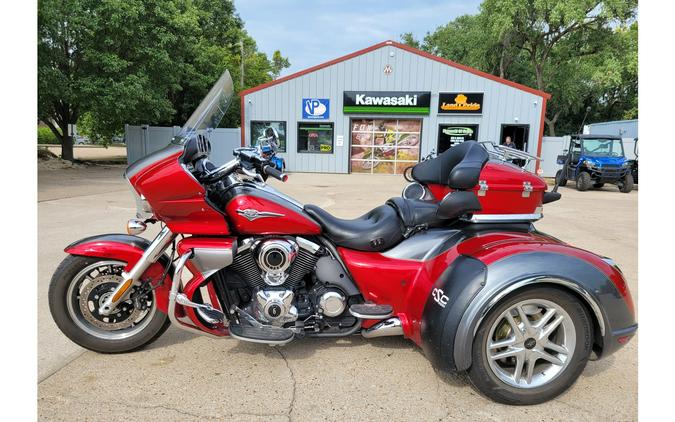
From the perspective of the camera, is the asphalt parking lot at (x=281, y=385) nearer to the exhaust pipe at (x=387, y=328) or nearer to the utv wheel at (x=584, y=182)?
the exhaust pipe at (x=387, y=328)

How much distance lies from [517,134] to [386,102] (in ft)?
20.5

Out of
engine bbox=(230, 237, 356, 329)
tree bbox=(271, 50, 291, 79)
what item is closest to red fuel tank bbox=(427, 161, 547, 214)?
engine bbox=(230, 237, 356, 329)

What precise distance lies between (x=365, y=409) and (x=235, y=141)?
2114 centimetres

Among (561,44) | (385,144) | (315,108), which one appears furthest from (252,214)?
(561,44)

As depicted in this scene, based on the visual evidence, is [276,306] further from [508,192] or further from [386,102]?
[386,102]

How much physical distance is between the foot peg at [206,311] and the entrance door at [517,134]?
18.5 meters

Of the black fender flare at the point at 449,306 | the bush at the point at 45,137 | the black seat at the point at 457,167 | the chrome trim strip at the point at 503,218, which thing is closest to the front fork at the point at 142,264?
the black fender flare at the point at 449,306

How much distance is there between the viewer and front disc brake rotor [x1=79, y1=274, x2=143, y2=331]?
284 cm

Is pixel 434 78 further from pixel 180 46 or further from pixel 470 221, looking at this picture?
pixel 470 221

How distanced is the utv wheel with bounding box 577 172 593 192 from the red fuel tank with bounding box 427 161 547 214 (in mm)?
13616

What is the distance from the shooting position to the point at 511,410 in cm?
242

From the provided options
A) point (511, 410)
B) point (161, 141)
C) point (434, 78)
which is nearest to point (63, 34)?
point (161, 141)

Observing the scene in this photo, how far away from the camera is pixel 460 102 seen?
18.8m

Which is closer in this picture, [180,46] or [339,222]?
[339,222]
